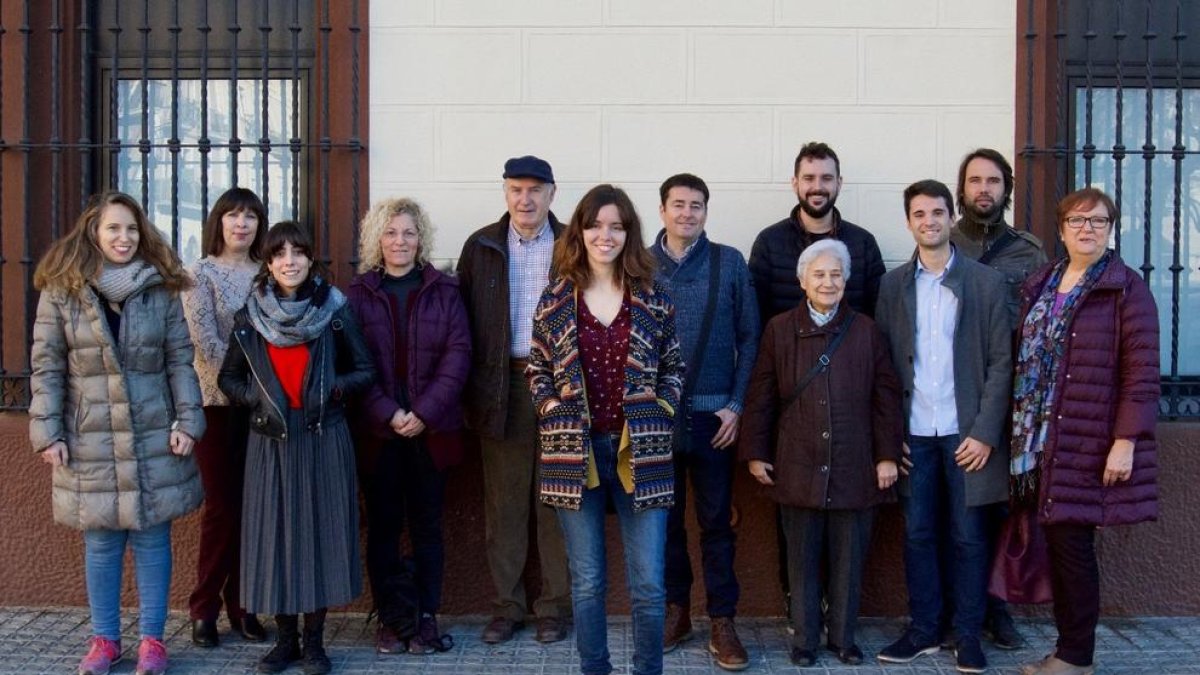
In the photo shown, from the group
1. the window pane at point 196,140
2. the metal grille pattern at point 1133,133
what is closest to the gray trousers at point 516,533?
the window pane at point 196,140

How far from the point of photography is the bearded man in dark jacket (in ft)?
17.1

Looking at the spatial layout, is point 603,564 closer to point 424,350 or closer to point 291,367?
point 424,350

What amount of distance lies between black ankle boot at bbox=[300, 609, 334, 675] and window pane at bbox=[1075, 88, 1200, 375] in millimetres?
4123

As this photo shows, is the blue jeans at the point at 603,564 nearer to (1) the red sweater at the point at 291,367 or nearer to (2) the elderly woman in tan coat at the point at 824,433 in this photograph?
(2) the elderly woman in tan coat at the point at 824,433

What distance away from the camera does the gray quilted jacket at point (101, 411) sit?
4.64 m

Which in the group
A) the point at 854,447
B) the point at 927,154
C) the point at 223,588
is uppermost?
the point at 927,154

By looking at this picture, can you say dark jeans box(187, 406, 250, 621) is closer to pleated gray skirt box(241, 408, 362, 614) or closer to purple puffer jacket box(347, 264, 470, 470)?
pleated gray skirt box(241, 408, 362, 614)

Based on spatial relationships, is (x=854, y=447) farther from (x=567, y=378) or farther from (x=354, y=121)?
(x=354, y=121)

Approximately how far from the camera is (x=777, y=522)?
538 centimetres

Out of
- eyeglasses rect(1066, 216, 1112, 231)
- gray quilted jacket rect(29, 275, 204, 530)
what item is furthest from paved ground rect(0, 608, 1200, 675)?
eyeglasses rect(1066, 216, 1112, 231)

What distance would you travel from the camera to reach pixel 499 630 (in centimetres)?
530

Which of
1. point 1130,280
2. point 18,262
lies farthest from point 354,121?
point 1130,280

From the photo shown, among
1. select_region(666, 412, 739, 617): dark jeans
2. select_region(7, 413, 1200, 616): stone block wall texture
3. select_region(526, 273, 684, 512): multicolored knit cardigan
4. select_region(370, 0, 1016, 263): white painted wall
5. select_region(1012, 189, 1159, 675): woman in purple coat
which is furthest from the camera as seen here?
select_region(370, 0, 1016, 263): white painted wall

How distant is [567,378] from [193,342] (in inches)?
69.1
